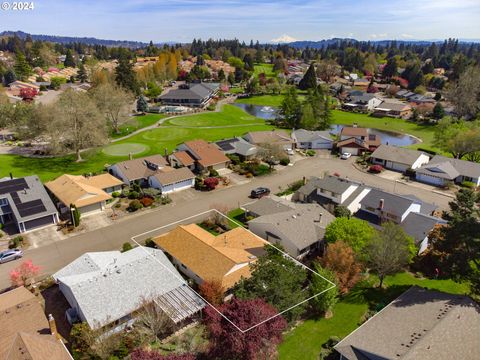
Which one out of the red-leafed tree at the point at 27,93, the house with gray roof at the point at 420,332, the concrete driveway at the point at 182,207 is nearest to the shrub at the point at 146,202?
the concrete driveway at the point at 182,207

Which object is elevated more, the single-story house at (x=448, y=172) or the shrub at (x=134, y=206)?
the single-story house at (x=448, y=172)

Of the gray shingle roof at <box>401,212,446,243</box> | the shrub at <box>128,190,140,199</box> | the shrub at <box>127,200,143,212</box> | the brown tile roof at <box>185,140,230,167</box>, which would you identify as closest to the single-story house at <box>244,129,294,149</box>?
the brown tile roof at <box>185,140,230,167</box>

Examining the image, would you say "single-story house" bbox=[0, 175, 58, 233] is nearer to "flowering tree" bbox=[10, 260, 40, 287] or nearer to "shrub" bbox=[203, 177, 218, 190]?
"flowering tree" bbox=[10, 260, 40, 287]

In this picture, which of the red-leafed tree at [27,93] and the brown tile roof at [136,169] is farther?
the red-leafed tree at [27,93]

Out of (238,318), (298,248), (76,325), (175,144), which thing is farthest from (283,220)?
(175,144)

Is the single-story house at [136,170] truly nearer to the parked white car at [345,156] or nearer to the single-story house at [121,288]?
the single-story house at [121,288]

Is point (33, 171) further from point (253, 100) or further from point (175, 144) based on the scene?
point (253, 100)
